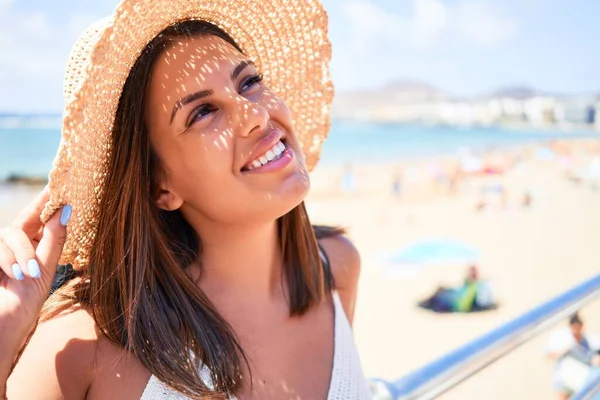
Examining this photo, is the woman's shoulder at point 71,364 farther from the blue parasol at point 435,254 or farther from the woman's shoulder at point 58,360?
the blue parasol at point 435,254

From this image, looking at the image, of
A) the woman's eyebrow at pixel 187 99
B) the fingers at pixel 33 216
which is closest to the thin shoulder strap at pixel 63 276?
the fingers at pixel 33 216

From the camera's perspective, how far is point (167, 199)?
1600mm

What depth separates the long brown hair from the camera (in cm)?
140

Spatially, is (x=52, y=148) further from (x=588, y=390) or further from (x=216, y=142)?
(x=588, y=390)

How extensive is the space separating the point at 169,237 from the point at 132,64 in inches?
20.3

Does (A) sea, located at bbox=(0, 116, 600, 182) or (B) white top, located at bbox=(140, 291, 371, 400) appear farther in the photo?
(A) sea, located at bbox=(0, 116, 600, 182)

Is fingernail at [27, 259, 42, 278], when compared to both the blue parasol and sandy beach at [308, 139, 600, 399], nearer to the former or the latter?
sandy beach at [308, 139, 600, 399]

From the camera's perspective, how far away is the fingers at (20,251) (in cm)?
117

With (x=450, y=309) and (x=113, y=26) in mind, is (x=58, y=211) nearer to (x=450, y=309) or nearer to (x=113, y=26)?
(x=113, y=26)

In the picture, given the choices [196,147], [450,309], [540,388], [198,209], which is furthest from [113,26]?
[450,309]

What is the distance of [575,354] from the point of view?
3.64 m

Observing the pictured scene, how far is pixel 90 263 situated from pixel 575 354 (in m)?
3.32

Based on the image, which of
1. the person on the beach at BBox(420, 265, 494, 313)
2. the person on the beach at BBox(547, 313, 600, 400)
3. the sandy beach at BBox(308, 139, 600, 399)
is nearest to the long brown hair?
the sandy beach at BBox(308, 139, 600, 399)

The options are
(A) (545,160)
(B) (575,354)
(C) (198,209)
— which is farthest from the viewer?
(A) (545,160)
